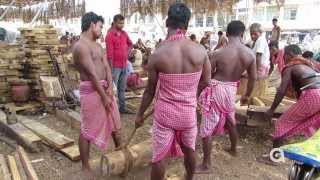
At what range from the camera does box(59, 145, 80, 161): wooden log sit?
4910 millimetres

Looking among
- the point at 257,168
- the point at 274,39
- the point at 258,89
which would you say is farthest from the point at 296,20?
the point at 257,168

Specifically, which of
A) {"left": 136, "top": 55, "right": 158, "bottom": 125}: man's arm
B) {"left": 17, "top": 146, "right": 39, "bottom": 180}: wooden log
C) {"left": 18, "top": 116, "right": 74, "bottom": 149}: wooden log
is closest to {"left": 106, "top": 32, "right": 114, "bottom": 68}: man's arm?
{"left": 18, "top": 116, "right": 74, "bottom": 149}: wooden log

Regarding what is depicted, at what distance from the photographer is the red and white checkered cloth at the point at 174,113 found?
3355 millimetres

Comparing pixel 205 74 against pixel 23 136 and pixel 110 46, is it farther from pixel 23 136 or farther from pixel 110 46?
pixel 110 46

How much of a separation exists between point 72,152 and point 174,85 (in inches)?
91.4

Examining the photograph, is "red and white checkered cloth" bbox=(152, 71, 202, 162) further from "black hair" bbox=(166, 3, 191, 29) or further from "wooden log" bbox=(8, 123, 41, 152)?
"wooden log" bbox=(8, 123, 41, 152)

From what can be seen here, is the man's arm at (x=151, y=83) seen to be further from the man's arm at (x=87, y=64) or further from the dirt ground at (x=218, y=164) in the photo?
the dirt ground at (x=218, y=164)

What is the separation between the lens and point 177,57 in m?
3.29

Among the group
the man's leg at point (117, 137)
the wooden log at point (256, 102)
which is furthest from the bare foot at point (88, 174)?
the wooden log at point (256, 102)

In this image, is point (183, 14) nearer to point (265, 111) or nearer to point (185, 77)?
point (185, 77)

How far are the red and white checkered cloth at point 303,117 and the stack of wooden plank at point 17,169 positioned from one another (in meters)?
3.11

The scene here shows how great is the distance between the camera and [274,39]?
41.5 feet

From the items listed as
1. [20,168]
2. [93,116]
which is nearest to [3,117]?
[20,168]

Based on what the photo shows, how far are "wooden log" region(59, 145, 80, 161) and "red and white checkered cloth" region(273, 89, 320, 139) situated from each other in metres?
2.66
